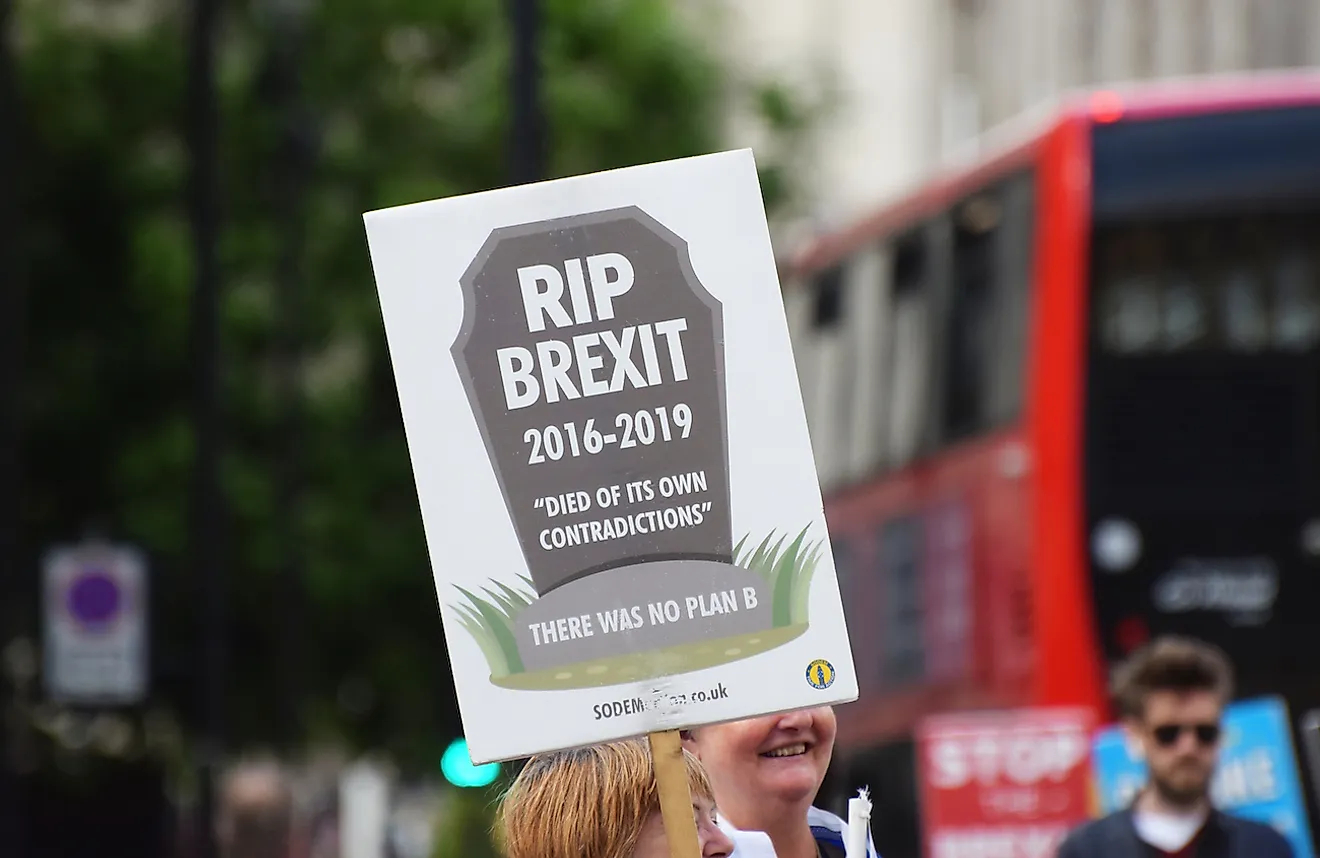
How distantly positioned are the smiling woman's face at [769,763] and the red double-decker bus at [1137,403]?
25.2 ft

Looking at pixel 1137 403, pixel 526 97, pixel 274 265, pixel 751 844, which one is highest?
pixel 274 265

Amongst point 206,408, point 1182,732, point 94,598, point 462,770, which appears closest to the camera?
point 1182,732

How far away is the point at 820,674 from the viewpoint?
459cm

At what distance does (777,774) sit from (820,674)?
289mm

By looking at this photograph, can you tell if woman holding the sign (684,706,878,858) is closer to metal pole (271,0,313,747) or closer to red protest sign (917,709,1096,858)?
red protest sign (917,709,1096,858)

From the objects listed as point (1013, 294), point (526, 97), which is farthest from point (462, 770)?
point (526, 97)

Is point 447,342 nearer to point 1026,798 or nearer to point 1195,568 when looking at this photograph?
point 1026,798

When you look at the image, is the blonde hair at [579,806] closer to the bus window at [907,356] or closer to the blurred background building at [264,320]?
the bus window at [907,356]

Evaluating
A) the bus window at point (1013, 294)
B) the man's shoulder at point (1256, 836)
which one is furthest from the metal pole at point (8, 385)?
the man's shoulder at point (1256, 836)

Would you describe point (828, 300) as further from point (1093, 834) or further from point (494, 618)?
point (494, 618)

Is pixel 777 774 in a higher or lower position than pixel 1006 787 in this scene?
lower

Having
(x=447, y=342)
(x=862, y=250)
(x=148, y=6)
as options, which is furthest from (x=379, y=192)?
(x=447, y=342)

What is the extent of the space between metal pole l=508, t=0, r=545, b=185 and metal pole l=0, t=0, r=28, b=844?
3200 millimetres

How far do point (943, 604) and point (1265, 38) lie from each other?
34879 millimetres
